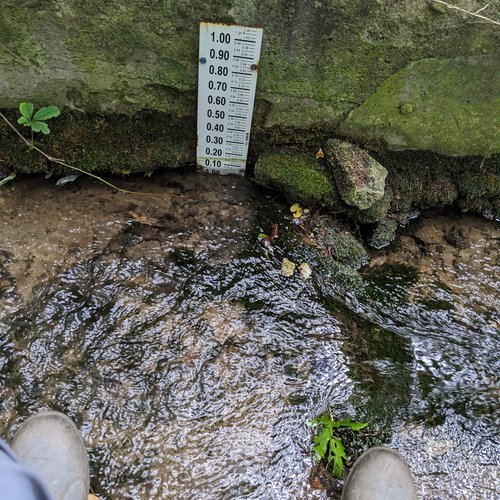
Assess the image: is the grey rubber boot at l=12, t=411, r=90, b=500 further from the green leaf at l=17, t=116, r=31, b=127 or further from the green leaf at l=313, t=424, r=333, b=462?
the green leaf at l=17, t=116, r=31, b=127

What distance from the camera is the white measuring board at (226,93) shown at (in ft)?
6.89

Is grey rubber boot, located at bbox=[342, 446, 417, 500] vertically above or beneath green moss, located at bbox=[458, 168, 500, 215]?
beneath

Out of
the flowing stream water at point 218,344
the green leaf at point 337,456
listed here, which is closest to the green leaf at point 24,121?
the flowing stream water at point 218,344

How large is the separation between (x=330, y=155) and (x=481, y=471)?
1.78 m

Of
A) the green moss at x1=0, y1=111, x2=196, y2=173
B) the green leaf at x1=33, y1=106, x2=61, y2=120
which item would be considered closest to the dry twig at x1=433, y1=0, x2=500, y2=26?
the green moss at x1=0, y1=111, x2=196, y2=173

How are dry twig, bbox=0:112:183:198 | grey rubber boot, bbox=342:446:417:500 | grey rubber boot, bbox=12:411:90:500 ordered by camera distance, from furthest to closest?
dry twig, bbox=0:112:183:198 → grey rubber boot, bbox=342:446:417:500 → grey rubber boot, bbox=12:411:90:500

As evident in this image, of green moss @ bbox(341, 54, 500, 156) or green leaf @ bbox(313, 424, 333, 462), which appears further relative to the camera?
green moss @ bbox(341, 54, 500, 156)

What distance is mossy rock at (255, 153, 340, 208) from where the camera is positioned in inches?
98.1

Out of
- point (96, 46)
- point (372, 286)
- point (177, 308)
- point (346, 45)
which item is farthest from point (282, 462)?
point (96, 46)

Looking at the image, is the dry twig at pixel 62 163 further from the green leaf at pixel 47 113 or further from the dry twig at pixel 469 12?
the dry twig at pixel 469 12

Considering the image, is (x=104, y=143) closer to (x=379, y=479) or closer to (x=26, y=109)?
(x=26, y=109)

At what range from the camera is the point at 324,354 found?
2.10 metres

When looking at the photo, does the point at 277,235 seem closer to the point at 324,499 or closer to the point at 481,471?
the point at 324,499

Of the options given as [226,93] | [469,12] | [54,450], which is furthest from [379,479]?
[469,12]
